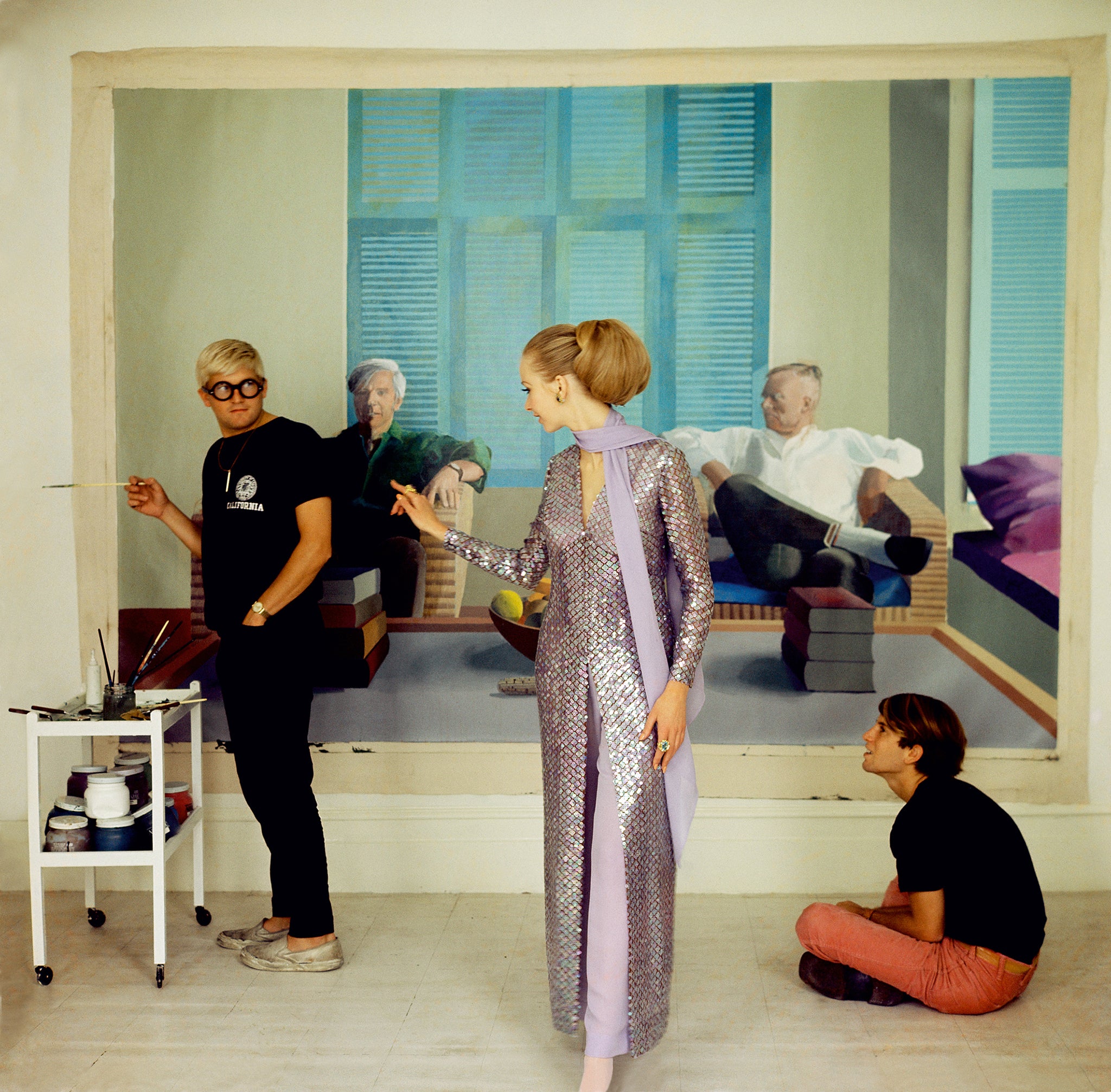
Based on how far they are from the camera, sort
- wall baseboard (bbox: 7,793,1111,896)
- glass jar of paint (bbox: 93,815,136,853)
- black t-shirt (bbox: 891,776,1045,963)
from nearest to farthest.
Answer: black t-shirt (bbox: 891,776,1045,963), glass jar of paint (bbox: 93,815,136,853), wall baseboard (bbox: 7,793,1111,896)

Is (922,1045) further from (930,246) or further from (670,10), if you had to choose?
(670,10)

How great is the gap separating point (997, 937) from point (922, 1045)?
1.03ft

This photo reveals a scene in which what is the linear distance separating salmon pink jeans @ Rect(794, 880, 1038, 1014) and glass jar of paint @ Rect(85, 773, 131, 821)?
6.09 feet

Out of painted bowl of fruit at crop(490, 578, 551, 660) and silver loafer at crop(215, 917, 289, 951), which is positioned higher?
painted bowl of fruit at crop(490, 578, 551, 660)

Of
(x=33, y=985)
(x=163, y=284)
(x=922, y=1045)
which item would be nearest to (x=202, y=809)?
(x=33, y=985)

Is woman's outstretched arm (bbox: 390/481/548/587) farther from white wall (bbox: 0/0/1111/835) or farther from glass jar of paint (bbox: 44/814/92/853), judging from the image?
white wall (bbox: 0/0/1111/835)

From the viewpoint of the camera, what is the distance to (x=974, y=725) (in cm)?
365

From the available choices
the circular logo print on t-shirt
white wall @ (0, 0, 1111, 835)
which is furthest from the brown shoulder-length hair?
the circular logo print on t-shirt

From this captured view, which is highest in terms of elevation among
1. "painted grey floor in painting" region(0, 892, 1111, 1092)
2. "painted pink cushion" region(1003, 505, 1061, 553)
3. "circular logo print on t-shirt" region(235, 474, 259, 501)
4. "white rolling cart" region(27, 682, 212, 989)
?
"circular logo print on t-shirt" region(235, 474, 259, 501)

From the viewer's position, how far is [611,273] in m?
3.60

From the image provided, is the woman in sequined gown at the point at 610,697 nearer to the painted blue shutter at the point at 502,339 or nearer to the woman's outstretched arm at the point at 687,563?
the woman's outstretched arm at the point at 687,563

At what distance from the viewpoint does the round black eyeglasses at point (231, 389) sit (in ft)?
9.63

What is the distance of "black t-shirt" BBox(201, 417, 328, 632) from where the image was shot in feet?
9.49

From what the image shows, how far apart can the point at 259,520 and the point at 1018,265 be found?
2473 millimetres
